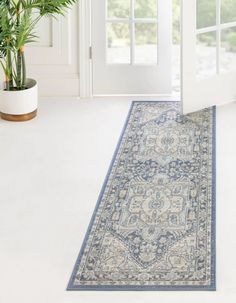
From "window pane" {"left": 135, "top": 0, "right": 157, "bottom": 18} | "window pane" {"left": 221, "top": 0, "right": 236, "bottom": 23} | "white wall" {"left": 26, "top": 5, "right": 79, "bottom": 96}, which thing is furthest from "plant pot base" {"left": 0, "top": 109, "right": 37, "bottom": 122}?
"window pane" {"left": 221, "top": 0, "right": 236, "bottom": 23}

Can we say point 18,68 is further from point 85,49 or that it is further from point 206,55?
point 206,55

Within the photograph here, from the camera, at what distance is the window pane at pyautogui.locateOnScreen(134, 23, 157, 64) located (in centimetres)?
634

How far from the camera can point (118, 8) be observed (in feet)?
20.7

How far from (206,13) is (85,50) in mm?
1019

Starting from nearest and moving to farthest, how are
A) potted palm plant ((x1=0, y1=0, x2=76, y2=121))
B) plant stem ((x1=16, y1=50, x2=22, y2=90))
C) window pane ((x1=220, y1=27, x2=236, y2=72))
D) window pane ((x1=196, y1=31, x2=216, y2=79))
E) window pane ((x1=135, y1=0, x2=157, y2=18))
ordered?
1. potted palm plant ((x1=0, y1=0, x2=76, y2=121))
2. plant stem ((x1=16, y1=50, x2=22, y2=90))
3. window pane ((x1=196, y1=31, x2=216, y2=79))
4. window pane ((x1=220, y1=27, x2=236, y2=72))
5. window pane ((x1=135, y1=0, x2=157, y2=18))

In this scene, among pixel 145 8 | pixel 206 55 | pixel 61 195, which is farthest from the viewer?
pixel 145 8

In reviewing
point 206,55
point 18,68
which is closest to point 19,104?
point 18,68

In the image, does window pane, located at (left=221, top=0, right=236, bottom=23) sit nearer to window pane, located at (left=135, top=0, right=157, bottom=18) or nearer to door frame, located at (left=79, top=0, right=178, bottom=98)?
window pane, located at (left=135, top=0, right=157, bottom=18)

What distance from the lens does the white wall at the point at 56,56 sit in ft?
20.7

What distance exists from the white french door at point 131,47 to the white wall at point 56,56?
15 centimetres

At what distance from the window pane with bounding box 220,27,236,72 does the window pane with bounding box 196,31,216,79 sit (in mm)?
83

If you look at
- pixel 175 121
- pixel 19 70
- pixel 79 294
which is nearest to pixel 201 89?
pixel 175 121

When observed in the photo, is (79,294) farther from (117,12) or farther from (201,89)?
(117,12)

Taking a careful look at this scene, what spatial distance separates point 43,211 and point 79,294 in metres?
0.93
